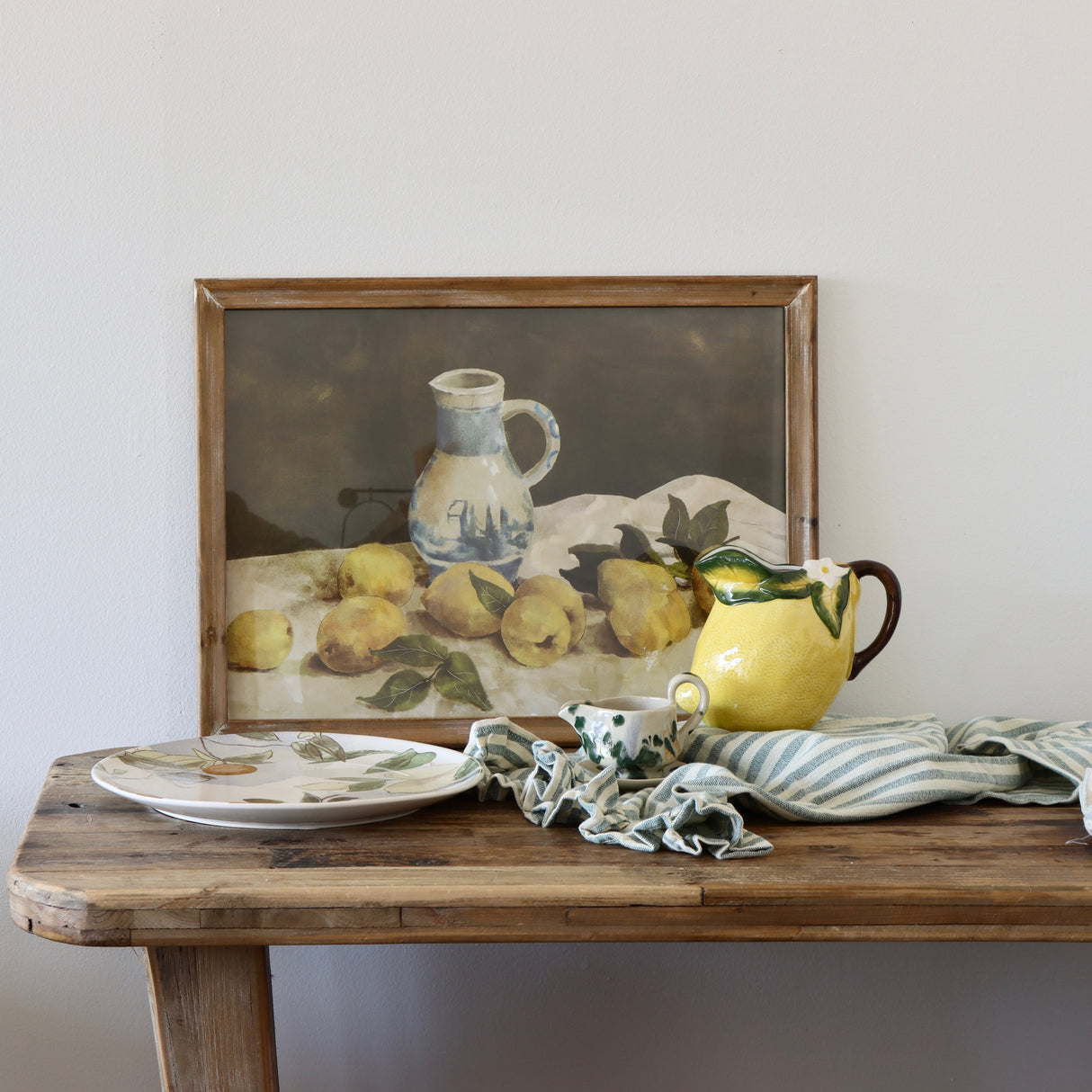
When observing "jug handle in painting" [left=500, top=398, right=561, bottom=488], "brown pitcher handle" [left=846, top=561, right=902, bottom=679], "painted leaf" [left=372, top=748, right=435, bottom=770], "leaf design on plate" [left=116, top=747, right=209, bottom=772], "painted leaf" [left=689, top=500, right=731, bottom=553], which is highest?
"jug handle in painting" [left=500, top=398, right=561, bottom=488]

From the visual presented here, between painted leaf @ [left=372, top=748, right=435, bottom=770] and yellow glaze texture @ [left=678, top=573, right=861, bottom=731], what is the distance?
229 millimetres

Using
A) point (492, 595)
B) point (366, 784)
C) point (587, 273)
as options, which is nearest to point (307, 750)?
point (366, 784)

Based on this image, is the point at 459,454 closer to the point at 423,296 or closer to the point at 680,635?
the point at 423,296

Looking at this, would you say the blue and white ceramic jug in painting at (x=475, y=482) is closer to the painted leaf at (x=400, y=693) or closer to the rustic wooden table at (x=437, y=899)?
the painted leaf at (x=400, y=693)

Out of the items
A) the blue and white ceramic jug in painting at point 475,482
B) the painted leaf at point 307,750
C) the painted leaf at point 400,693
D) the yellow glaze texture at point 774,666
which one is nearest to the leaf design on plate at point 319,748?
the painted leaf at point 307,750

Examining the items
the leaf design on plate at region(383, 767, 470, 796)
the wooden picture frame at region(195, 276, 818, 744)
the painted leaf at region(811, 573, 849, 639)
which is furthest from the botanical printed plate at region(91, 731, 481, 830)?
the painted leaf at region(811, 573, 849, 639)

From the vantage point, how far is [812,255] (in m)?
1.00

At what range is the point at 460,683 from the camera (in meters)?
0.98

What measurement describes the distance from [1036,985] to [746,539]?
602 mm

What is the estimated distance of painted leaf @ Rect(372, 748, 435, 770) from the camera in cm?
81

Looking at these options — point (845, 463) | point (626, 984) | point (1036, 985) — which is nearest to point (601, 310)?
point (845, 463)

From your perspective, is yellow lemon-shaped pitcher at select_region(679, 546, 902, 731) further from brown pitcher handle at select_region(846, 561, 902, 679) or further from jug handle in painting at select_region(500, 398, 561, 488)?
jug handle in painting at select_region(500, 398, 561, 488)

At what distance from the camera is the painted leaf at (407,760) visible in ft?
2.65

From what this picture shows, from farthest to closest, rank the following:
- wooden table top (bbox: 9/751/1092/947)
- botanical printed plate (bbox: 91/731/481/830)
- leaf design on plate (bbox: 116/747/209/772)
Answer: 1. leaf design on plate (bbox: 116/747/209/772)
2. botanical printed plate (bbox: 91/731/481/830)
3. wooden table top (bbox: 9/751/1092/947)
